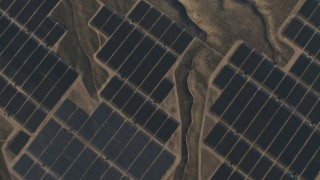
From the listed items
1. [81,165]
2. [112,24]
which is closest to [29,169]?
[81,165]

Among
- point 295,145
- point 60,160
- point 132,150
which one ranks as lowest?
point 60,160

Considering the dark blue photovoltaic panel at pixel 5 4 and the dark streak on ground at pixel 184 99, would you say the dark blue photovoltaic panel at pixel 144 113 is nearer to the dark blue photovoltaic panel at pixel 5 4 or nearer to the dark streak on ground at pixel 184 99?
the dark streak on ground at pixel 184 99

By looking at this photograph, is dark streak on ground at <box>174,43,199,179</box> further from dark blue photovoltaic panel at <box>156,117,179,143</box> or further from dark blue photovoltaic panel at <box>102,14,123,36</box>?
dark blue photovoltaic panel at <box>102,14,123,36</box>

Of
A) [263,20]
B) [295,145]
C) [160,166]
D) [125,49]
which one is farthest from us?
[263,20]

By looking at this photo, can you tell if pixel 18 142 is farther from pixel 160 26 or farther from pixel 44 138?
pixel 160 26

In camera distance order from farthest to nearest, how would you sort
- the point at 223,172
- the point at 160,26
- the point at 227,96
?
the point at 160,26
the point at 227,96
the point at 223,172

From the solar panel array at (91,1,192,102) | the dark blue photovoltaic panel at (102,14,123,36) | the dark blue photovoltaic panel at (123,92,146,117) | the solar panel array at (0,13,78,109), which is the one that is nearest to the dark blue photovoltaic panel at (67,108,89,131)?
the solar panel array at (0,13,78,109)

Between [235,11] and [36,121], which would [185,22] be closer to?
[235,11]
